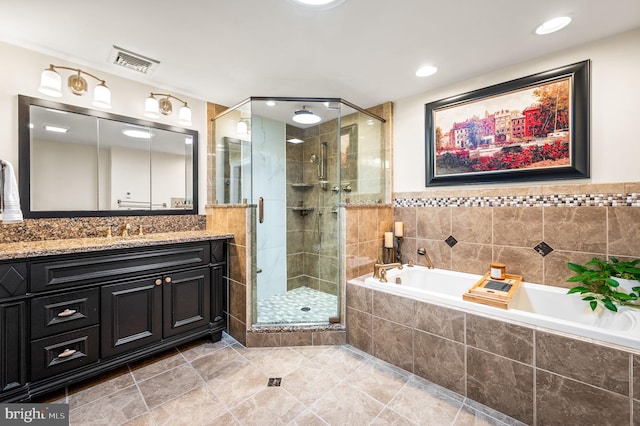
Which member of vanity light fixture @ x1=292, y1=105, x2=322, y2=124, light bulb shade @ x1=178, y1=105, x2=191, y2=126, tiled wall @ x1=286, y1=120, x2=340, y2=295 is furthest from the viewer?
tiled wall @ x1=286, y1=120, x2=340, y2=295

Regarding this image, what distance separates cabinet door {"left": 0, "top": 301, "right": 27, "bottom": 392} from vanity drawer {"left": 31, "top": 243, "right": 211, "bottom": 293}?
0.13 meters

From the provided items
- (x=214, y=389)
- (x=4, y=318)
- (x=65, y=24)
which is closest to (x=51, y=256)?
(x=4, y=318)

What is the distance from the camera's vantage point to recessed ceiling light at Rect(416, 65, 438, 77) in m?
2.24

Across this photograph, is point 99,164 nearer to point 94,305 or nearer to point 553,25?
point 94,305

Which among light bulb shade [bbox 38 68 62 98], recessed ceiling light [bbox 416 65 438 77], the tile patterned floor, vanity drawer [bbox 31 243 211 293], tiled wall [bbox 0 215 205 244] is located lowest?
the tile patterned floor

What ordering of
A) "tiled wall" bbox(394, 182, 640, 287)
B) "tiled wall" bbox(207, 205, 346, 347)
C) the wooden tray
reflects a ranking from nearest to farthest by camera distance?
the wooden tray, "tiled wall" bbox(394, 182, 640, 287), "tiled wall" bbox(207, 205, 346, 347)

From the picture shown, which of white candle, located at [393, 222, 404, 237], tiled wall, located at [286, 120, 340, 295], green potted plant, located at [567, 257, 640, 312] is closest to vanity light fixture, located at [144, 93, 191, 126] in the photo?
tiled wall, located at [286, 120, 340, 295]

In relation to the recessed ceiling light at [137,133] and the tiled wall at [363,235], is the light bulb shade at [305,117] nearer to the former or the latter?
the tiled wall at [363,235]

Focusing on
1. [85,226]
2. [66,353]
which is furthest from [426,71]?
[66,353]

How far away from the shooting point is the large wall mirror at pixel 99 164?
6.45 feet

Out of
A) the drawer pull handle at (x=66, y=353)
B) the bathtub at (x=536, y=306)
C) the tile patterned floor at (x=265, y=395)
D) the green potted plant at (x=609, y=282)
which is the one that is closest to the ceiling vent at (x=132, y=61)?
the drawer pull handle at (x=66, y=353)

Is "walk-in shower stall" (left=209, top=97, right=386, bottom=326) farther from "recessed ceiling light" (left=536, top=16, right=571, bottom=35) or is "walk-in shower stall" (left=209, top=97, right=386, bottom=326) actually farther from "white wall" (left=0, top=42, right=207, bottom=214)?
"recessed ceiling light" (left=536, top=16, right=571, bottom=35)

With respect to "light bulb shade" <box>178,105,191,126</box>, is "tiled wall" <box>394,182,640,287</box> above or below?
below

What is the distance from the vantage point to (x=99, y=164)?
7.24 feet
